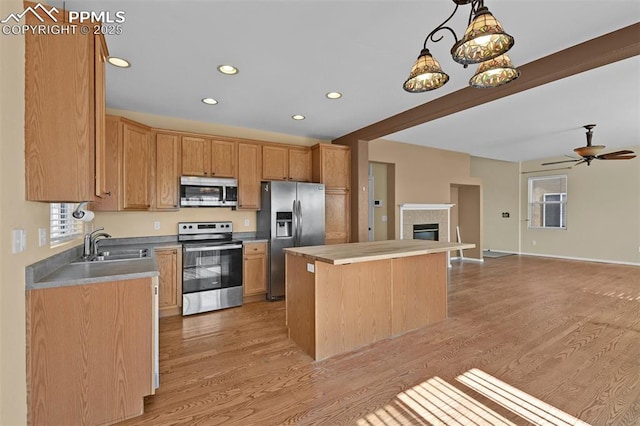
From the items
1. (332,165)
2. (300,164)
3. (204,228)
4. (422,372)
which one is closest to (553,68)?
(422,372)

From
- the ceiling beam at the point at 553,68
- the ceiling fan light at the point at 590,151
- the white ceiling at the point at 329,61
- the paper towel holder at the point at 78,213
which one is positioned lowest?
the paper towel holder at the point at 78,213

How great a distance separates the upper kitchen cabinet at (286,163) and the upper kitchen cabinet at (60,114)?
2.77m

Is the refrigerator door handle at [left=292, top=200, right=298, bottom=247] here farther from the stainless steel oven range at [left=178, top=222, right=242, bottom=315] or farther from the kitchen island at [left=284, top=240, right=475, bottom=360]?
the kitchen island at [left=284, top=240, right=475, bottom=360]

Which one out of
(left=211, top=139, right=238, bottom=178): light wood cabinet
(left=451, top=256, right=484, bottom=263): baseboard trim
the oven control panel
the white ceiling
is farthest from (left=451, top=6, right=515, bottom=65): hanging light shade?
(left=451, top=256, right=484, bottom=263): baseboard trim

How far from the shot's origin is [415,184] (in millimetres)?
6312

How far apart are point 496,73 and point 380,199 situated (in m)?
4.51

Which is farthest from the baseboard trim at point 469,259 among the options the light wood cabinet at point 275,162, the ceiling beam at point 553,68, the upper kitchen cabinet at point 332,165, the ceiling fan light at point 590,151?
the light wood cabinet at point 275,162

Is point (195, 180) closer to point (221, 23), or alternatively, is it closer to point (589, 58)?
point (221, 23)

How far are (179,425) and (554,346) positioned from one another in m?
3.27

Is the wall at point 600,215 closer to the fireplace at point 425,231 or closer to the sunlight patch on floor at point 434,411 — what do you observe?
the fireplace at point 425,231

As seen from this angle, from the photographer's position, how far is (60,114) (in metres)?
1.69

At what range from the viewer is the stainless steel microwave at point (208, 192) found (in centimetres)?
389

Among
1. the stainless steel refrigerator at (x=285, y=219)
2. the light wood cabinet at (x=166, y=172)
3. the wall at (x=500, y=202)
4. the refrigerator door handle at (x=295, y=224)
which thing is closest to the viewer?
the light wood cabinet at (x=166, y=172)

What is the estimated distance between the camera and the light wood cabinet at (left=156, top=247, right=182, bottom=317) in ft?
11.9
